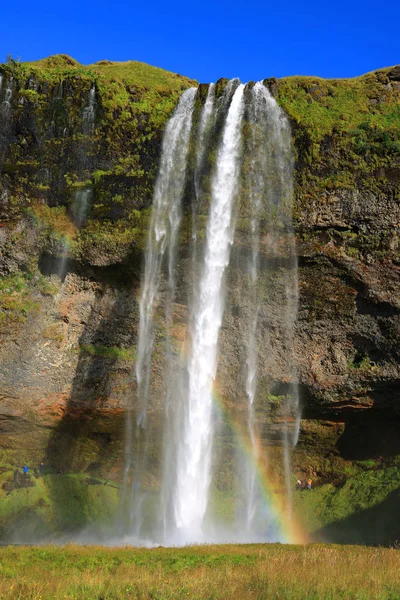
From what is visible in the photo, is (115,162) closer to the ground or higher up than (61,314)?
higher up

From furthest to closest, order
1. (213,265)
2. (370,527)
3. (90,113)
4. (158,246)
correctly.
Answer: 1. (90,113)
2. (158,246)
3. (213,265)
4. (370,527)

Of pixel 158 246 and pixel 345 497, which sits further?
pixel 158 246

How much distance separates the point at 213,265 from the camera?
25.0 meters

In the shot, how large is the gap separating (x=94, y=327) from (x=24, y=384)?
13.6ft

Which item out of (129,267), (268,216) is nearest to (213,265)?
(268,216)

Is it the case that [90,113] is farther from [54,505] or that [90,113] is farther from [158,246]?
[54,505]

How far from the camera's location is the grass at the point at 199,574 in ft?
31.1

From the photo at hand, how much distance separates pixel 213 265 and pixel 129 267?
409cm

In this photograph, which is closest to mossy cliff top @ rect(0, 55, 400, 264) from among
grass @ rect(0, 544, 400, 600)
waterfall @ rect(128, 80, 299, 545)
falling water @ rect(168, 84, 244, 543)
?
waterfall @ rect(128, 80, 299, 545)

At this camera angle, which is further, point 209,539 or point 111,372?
point 111,372

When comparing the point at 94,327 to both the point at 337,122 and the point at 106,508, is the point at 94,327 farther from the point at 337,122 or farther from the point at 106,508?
the point at 337,122

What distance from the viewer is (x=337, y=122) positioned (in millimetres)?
25672

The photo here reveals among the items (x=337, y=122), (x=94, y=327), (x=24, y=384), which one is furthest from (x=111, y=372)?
(x=337, y=122)

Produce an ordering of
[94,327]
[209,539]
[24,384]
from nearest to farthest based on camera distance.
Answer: [209,539] → [24,384] → [94,327]
